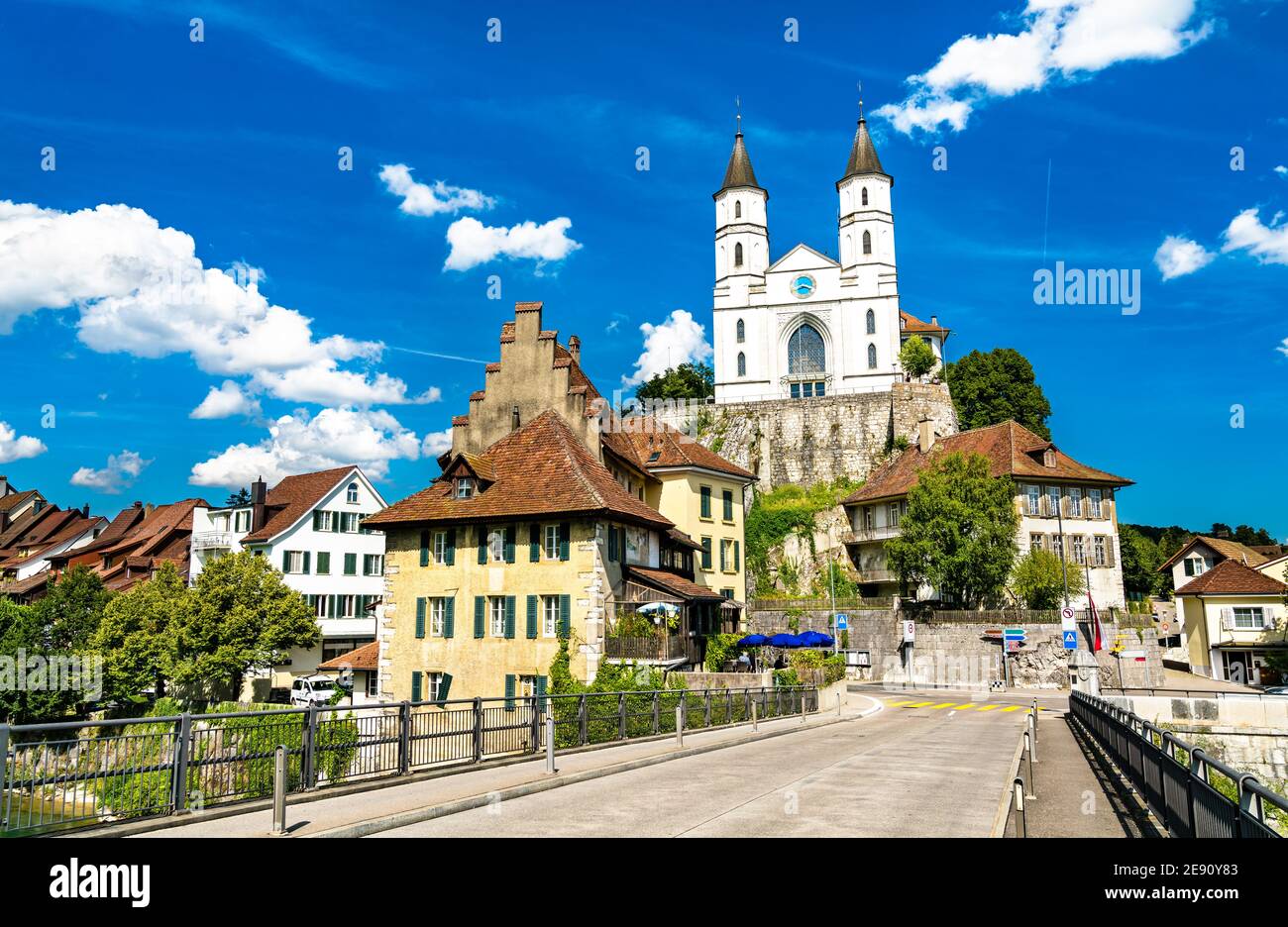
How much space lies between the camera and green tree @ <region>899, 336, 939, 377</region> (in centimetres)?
8156

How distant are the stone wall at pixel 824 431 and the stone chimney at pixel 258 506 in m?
34.9

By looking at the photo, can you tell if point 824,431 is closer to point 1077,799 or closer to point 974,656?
point 974,656

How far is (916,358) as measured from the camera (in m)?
81.8

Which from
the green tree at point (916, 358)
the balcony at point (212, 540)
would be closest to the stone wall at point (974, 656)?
the green tree at point (916, 358)

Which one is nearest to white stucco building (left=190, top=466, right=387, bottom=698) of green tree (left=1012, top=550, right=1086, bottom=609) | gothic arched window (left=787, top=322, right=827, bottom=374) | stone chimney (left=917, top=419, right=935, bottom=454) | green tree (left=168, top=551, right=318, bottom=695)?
green tree (left=168, top=551, right=318, bottom=695)

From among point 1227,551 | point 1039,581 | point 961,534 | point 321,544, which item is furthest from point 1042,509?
point 321,544

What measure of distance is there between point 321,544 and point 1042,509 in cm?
→ 4364

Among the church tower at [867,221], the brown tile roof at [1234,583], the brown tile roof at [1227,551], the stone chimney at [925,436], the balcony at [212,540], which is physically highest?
the church tower at [867,221]

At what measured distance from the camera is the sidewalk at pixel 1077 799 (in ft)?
42.3

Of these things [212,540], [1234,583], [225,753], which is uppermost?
[212,540]

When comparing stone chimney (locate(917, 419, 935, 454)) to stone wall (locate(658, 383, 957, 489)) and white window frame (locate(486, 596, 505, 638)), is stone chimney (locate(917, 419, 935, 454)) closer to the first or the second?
stone wall (locate(658, 383, 957, 489))

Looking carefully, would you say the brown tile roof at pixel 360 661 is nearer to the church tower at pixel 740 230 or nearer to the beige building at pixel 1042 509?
the beige building at pixel 1042 509
